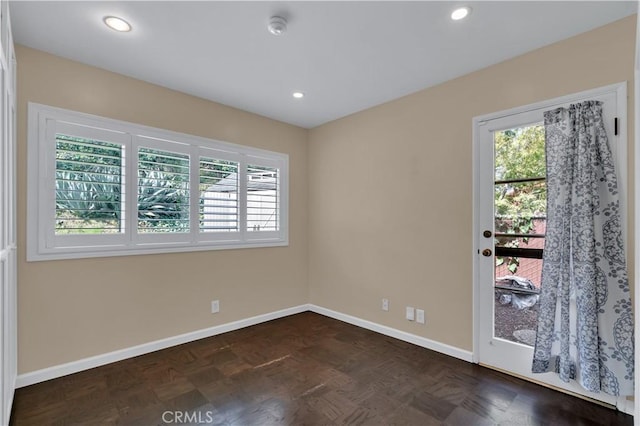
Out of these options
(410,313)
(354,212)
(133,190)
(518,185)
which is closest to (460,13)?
(518,185)

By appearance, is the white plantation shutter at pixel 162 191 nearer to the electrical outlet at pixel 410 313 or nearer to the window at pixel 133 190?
the window at pixel 133 190

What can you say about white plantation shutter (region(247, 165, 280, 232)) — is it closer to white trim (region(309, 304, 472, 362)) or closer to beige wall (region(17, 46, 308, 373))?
beige wall (region(17, 46, 308, 373))

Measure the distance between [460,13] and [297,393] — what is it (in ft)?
9.28

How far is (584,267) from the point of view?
2.05m

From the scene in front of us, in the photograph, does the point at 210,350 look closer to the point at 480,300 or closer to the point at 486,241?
the point at 480,300

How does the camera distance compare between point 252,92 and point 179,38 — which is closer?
point 179,38

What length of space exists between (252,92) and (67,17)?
4.93 feet

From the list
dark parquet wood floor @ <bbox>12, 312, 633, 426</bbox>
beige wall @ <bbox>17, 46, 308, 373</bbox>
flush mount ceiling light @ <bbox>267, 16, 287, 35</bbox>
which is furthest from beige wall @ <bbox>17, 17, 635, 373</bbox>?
flush mount ceiling light @ <bbox>267, 16, 287, 35</bbox>

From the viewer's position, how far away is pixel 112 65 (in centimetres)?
264

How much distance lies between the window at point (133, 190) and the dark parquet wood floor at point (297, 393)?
1.04 metres

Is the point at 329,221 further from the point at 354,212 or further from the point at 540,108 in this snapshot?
the point at 540,108

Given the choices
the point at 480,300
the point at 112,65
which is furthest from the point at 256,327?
the point at 112,65

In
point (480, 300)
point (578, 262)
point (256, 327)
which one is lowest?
point (256, 327)

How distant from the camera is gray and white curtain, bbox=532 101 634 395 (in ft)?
6.53
